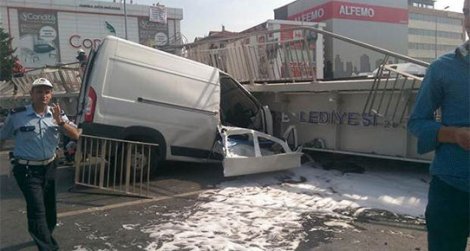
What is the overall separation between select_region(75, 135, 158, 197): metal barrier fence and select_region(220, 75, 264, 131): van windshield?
7.19ft

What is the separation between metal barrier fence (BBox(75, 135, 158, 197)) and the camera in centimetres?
663

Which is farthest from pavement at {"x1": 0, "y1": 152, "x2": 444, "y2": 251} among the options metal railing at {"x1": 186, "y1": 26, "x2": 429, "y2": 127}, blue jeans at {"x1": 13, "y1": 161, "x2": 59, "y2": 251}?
metal railing at {"x1": 186, "y1": 26, "x2": 429, "y2": 127}

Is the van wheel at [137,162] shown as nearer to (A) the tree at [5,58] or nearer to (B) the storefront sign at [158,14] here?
(A) the tree at [5,58]

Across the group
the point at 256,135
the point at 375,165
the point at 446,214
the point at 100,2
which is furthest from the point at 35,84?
the point at 100,2

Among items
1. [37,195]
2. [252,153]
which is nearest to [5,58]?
[252,153]

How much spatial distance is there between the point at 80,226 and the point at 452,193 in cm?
423

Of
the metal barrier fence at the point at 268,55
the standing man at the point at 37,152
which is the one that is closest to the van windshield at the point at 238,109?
the metal barrier fence at the point at 268,55

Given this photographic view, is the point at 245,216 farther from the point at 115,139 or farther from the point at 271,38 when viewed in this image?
the point at 271,38

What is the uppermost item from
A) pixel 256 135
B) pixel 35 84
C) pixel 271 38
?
pixel 271 38

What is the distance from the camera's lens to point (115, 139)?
6.73m

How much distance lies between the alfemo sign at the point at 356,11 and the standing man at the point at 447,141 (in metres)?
36.7

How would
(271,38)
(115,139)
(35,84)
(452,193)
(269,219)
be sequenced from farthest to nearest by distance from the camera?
(271,38), (115,139), (269,219), (35,84), (452,193)

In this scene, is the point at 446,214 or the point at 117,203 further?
the point at 117,203

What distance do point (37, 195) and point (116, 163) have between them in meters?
3.01
